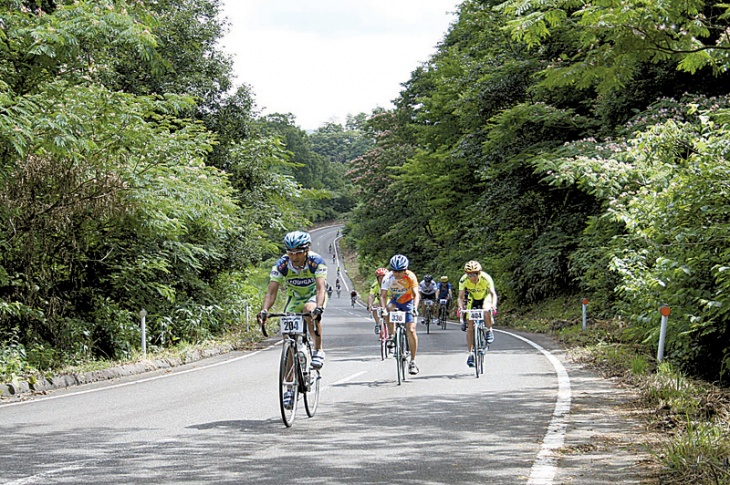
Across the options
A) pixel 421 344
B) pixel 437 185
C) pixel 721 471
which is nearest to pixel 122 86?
pixel 421 344

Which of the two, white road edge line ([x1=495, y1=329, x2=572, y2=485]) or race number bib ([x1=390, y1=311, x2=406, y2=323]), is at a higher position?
race number bib ([x1=390, y1=311, x2=406, y2=323])

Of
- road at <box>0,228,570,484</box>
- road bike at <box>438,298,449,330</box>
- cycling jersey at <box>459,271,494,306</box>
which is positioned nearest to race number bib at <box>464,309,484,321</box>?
cycling jersey at <box>459,271,494,306</box>

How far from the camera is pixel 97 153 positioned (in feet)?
46.3

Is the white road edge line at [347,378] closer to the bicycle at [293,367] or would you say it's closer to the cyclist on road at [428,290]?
the bicycle at [293,367]

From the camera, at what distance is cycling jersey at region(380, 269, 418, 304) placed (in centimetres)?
1234

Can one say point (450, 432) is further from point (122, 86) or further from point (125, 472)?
point (122, 86)

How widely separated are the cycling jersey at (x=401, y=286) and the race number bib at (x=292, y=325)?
169 inches

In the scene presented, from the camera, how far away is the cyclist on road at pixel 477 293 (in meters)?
13.0

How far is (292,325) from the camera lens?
8086mm

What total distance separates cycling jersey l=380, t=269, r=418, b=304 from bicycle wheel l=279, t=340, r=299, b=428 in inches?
170

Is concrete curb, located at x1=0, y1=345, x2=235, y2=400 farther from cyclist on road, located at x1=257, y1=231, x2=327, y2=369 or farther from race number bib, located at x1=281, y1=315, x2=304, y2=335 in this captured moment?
race number bib, located at x1=281, y1=315, x2=304, y2=335

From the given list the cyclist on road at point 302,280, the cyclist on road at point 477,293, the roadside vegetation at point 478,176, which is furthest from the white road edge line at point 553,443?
the cyclist on road at point 302,280

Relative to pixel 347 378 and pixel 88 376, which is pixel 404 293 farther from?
pixel 88 376

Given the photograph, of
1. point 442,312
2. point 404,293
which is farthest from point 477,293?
point 442,312
